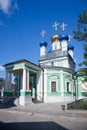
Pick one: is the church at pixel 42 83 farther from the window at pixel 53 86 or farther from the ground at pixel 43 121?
the ground at pixel 43 121

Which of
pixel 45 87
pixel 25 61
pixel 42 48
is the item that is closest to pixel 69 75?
pixel 45 87

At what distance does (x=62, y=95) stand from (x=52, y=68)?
182 inches

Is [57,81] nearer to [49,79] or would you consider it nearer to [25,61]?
[49,79]

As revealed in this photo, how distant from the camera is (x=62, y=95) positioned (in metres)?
26.8

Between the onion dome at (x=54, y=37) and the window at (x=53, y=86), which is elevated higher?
the onion dome at (x=54, y=37)

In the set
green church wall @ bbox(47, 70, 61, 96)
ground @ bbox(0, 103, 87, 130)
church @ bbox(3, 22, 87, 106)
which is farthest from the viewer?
green church wall @ bbox(47, 70, 61, 96)

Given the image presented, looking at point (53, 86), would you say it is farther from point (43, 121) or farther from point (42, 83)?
point (43, 121)

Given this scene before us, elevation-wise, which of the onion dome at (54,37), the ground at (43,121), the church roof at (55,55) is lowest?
the ground at (43,121)

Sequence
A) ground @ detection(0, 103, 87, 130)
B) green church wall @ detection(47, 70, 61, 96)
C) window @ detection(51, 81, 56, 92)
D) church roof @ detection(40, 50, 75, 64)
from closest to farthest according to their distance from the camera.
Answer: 1. ground @ detection(0, 103, 87, 130)
2. green church wall @ detection(47, 70, 61, 96)
3. window @ detection(51, 81, 56, 92)
4. church roof @ detection(40, 50, 75, 64)

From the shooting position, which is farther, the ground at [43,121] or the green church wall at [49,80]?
the green church wall at [49,80]

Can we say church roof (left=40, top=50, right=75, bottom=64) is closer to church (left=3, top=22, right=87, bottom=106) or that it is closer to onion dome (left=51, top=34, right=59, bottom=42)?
onion dome (left=51, top=34, right=59, bottom=42)

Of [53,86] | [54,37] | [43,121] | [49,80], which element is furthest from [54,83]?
[43,121]

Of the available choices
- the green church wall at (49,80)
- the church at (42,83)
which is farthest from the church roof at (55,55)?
the green church wall at (49,80)

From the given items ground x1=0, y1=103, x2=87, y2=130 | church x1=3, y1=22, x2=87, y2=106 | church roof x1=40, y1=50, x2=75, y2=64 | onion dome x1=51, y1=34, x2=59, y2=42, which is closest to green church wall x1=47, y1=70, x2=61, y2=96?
church x1=3, y1=22, x2=87, y2=106
